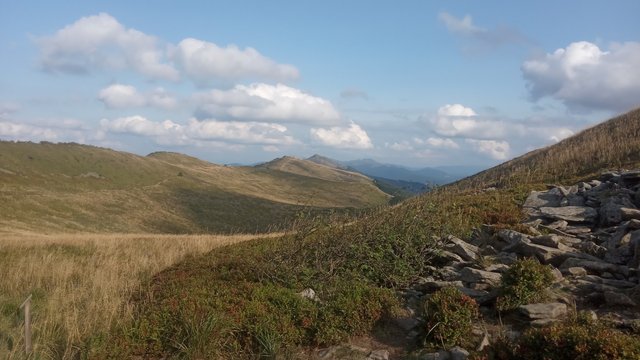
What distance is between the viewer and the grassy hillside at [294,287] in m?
8.66

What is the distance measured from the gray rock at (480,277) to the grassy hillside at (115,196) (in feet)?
164

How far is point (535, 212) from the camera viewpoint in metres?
15.2

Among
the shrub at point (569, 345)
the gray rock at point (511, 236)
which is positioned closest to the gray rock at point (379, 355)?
the shrub at point (569, 345)

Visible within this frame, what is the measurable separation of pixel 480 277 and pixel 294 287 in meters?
3.78

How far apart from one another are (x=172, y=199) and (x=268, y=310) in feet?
449

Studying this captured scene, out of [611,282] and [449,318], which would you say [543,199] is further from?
[449,318]

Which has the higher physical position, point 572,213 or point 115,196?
point 572,213

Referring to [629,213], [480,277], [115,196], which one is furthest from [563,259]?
[115,196]

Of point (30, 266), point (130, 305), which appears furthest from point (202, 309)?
point (30, 266)

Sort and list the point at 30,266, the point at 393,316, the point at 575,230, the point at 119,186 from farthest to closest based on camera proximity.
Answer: the point at 119,186 < the point at 30,266 < the point at 575,230 < the point at 393,316

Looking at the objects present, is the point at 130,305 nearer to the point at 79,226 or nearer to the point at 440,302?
the point at 440,302

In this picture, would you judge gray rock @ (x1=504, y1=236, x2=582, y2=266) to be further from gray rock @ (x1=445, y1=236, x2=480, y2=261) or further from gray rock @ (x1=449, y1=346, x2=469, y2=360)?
gray rock @ (x1=449, y1=346, x2=469, y2=360)

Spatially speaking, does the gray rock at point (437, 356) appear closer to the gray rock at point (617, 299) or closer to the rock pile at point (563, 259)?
the rock pile at point (563, 259)

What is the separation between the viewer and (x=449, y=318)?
26.2 ft
